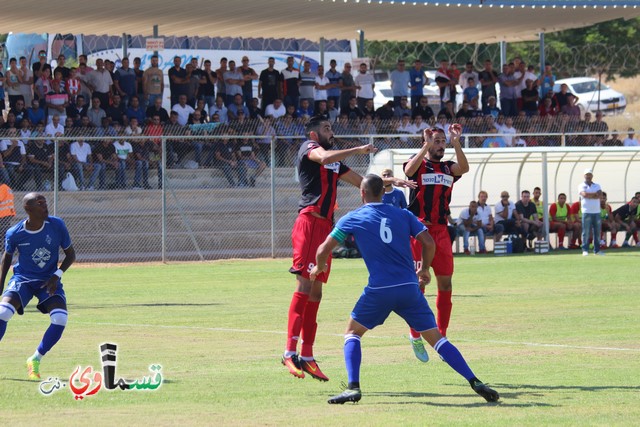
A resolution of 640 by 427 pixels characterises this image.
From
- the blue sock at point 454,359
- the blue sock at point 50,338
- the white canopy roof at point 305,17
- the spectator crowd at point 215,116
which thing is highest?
the white canopy roof at point 305,17

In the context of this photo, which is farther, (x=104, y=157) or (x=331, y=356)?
(x=104, y=157)

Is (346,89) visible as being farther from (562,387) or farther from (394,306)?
(394,306)

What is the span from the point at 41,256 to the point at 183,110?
1932cm

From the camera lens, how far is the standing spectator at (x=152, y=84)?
30297 millimetres

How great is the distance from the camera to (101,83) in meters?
29.4

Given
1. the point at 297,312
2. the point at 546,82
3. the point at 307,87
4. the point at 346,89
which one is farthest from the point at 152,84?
the point at 297,312

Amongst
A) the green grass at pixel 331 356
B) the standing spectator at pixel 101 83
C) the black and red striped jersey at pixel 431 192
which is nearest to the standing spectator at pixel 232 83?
the standing spectator at pixel 101 83

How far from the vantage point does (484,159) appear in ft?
102

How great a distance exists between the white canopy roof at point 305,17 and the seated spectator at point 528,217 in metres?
6.82

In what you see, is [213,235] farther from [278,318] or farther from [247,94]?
[278,318]

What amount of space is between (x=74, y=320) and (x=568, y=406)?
8757 millimetres

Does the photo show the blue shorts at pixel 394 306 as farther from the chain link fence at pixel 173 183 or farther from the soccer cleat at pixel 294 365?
the chain link fence at pixel 173 183

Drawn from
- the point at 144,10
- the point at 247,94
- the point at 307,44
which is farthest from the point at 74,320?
the point at 307,44

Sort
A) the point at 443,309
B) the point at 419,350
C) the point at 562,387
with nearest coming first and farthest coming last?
the point at 562,387
the point at 419,350
the point at 443,309
